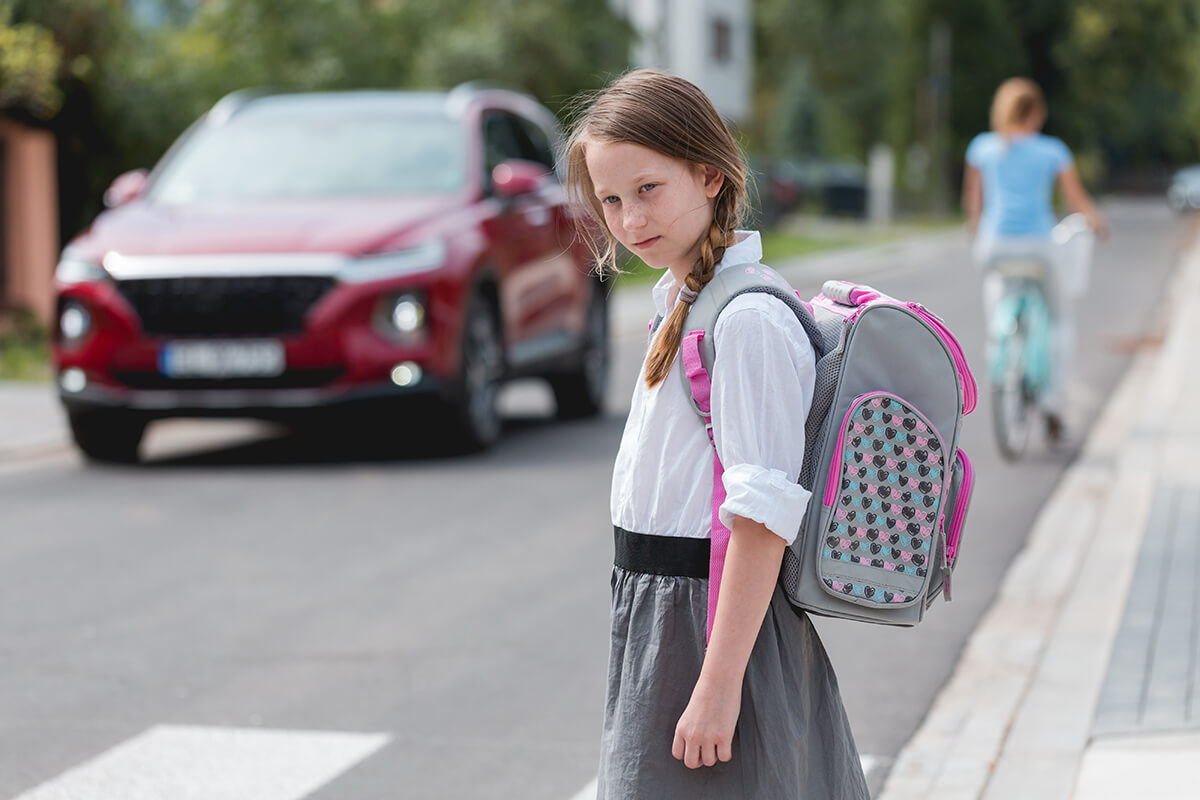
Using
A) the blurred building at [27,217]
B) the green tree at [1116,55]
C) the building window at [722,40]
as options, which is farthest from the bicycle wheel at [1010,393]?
the green tree at [1116,55]

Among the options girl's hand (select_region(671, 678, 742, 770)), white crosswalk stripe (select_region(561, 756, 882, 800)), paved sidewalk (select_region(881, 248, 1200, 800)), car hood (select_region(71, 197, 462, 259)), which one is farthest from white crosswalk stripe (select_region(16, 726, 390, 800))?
car hood (select_region(71, 197, 462, 259))

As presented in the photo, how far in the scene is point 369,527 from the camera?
25.9 ft

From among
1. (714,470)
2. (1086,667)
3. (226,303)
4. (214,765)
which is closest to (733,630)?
(714,470)

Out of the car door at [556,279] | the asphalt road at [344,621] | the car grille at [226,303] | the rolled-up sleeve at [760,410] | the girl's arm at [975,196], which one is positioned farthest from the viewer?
the car door at [556,279]

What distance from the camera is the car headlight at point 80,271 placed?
9.40 metres

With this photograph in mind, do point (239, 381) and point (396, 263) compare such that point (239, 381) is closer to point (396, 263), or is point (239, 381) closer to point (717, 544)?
point (396, 263)

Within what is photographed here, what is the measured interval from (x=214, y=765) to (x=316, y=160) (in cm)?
617

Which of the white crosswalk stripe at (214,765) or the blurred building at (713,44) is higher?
the white crosswalk stripe at (214,765)

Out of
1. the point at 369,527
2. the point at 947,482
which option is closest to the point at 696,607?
the point at 947,482

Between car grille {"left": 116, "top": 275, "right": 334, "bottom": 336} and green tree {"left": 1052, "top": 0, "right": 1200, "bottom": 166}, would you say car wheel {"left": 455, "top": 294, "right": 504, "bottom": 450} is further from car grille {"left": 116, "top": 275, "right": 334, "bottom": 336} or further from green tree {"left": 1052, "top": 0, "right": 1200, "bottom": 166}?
green tree {"left": 1052, "top": 0, "right": 1200, "bottom": 166}

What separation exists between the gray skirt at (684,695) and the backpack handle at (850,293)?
40cm

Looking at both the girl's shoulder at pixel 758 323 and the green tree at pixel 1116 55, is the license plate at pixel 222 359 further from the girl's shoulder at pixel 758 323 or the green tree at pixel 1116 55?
the green tree at pixel 1116 55

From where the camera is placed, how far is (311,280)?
9.19m

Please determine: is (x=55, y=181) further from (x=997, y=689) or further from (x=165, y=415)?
(x=997, y=689)
